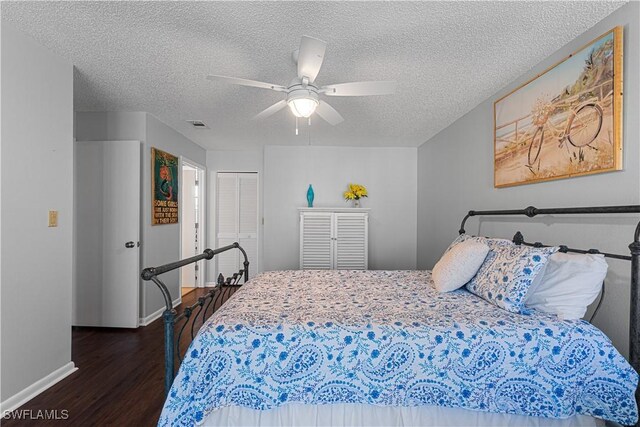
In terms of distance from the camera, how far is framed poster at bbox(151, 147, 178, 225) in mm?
3486

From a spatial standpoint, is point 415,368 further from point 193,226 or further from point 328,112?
point 193,226

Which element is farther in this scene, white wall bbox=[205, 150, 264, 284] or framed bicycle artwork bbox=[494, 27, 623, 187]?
white wall bbox=[205, 150, 264, 284]

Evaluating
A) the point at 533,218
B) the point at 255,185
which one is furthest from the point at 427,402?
the point at 255,185

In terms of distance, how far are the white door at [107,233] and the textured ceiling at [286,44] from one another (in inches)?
23.2

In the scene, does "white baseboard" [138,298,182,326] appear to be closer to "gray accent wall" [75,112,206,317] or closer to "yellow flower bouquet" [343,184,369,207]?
"gray accent wall" [75,112,206,317]

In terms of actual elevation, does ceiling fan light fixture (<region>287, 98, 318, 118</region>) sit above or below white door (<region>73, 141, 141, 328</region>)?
above

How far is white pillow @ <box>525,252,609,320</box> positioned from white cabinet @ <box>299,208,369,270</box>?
2.82m

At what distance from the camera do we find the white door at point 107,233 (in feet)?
10.5

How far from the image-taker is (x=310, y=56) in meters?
1.63

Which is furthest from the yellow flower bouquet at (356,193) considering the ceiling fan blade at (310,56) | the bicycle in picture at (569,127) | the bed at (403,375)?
the bed at (403,375)

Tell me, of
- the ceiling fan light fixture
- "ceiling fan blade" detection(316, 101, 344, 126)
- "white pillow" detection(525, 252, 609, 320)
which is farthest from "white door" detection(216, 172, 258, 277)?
"white pillow" detection(525, 252, 609, 320)

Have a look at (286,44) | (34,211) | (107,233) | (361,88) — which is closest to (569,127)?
(361,88)

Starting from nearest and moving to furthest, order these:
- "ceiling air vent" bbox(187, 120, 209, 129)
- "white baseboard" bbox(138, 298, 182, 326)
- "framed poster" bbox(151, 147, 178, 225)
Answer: "white baseboard" bbox(138, 298, 182, 326) → "framed poster" bbox(151, 147, 178, 225) → "ceiling air vent" bbox(187, 120, 209, 129)

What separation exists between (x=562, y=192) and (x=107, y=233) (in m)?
4.15
